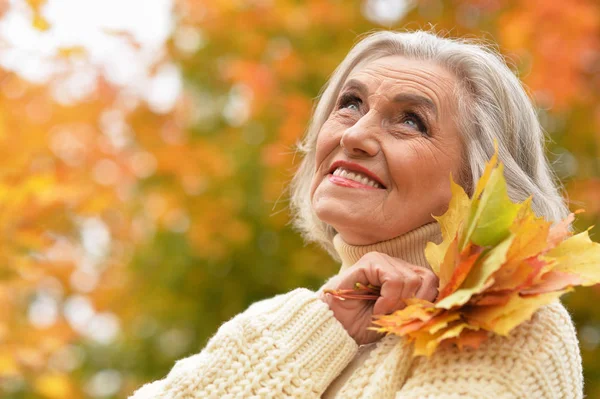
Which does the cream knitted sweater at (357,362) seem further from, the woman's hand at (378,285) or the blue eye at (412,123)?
the blue eye at (412,123)

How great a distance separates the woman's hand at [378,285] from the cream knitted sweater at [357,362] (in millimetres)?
44

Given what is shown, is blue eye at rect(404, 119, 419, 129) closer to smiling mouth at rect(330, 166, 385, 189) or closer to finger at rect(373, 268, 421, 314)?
smiling mouth at rect(330, 166, 385, 189)

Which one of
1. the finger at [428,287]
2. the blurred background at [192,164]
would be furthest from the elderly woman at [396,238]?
the blurred background at [192,164]

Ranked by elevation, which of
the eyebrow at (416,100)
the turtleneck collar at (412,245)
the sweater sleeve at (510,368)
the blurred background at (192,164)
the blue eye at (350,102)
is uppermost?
the blurred background at (192,164)

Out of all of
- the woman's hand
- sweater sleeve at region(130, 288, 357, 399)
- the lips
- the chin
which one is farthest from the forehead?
sweater sleeve at region(130, 288, 357, 399)

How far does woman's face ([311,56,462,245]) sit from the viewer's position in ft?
7.33

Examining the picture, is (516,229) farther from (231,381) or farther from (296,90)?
(296,90)

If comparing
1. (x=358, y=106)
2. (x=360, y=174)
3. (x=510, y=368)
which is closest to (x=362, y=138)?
(x=360, y=174)

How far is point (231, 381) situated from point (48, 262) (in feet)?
12.8

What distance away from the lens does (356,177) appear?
2.27 metres

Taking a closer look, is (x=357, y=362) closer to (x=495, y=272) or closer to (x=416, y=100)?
(x=495, y=272)

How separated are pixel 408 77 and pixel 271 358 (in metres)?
0.85

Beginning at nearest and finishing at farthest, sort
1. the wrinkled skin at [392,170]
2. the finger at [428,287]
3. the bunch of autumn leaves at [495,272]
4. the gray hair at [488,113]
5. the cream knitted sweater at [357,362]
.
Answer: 1. the bunch of autumn leaves at [495,272]
2. the cream knitted sweater at [357,362]
3. the finger at [428,287]
4. the wrinkled skin at [392,170]
5. the gray hair at [488,113]

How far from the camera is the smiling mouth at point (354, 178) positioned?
2252mm
